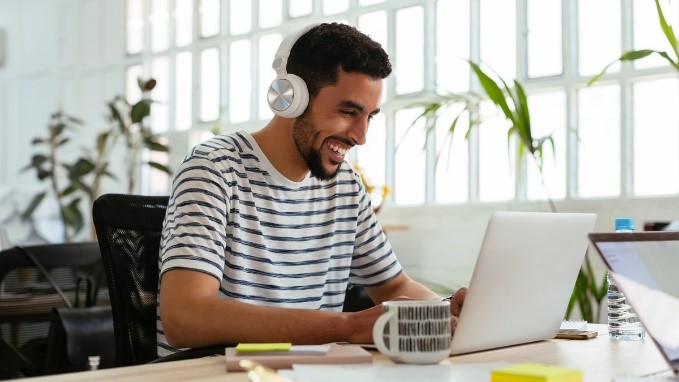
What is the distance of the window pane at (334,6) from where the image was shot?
5066mm

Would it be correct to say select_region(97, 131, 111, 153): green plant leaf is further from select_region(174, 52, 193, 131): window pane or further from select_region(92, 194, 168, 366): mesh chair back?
select_region(92, 194, 168, 366): mesh chair back

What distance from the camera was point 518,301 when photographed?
1466mm

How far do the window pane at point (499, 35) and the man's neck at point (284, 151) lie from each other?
242 cm

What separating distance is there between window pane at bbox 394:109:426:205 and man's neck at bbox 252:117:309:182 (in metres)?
2.61

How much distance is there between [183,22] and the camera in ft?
20.2

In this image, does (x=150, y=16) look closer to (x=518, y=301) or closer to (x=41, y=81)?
(x=41, y=81)

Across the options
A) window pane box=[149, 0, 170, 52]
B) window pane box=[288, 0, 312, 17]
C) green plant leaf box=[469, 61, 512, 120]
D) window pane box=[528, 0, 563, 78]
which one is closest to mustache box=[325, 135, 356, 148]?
green plant leaf box=[469, 61, 512, 120]

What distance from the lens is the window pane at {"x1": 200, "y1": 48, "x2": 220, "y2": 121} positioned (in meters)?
5.88

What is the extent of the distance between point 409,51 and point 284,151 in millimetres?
2805

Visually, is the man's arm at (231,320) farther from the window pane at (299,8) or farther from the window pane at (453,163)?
the window pane at (299,8)

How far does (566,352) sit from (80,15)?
6254mm

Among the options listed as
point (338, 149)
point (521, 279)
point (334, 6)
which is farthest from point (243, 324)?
point (334, 6)

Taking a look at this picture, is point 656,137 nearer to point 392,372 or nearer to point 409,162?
point 409,162

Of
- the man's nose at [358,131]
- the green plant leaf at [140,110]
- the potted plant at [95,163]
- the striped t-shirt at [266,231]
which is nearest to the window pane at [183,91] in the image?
the potted plant at [95,163]
